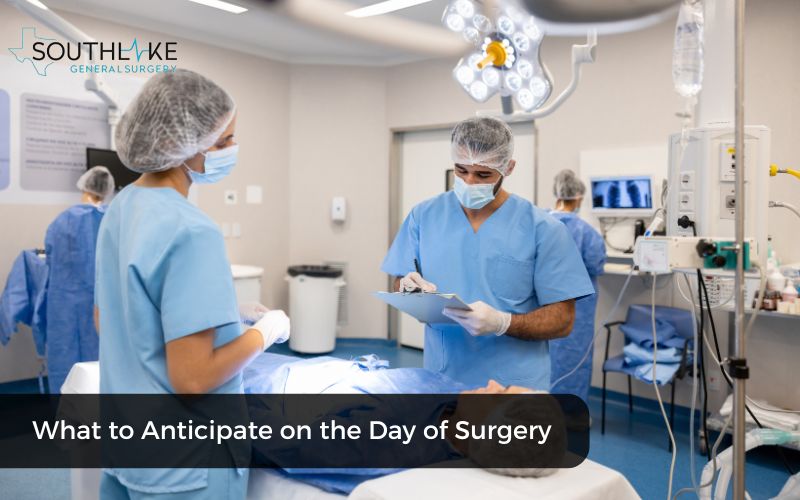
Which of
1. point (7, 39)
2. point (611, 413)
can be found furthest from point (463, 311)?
point (7, 39)

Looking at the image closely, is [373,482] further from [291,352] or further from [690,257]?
[291,352]

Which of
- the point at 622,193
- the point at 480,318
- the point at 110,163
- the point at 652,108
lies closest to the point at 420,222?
the point at 480,318

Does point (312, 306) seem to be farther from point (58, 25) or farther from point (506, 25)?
point (506, 25)

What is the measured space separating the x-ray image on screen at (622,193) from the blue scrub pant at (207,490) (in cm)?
317

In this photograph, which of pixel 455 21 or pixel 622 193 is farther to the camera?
pixel 622 193

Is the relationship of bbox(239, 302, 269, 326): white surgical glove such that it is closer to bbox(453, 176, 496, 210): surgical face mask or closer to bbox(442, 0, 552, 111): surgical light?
bbox(453, 176, 496, 210): surgical face mask

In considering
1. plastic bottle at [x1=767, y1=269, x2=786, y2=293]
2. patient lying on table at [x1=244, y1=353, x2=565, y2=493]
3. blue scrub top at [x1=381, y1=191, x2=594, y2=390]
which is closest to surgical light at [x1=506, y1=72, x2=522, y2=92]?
blue scrub top at [x1=381, y1=191, x2=594, y2=390]

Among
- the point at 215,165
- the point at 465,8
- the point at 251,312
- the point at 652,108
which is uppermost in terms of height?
the point at 465,8

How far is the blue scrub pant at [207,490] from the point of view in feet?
3.68

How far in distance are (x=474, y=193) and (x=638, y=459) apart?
1940 millimetres

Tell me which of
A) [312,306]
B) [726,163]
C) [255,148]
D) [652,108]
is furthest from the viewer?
[255,148]

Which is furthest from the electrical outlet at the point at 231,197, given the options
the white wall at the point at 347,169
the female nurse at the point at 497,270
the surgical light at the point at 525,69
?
the female nurse at the point at 497,270

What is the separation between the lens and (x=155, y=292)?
Answer: 3.54ft

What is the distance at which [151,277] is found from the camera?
107 centimetres
